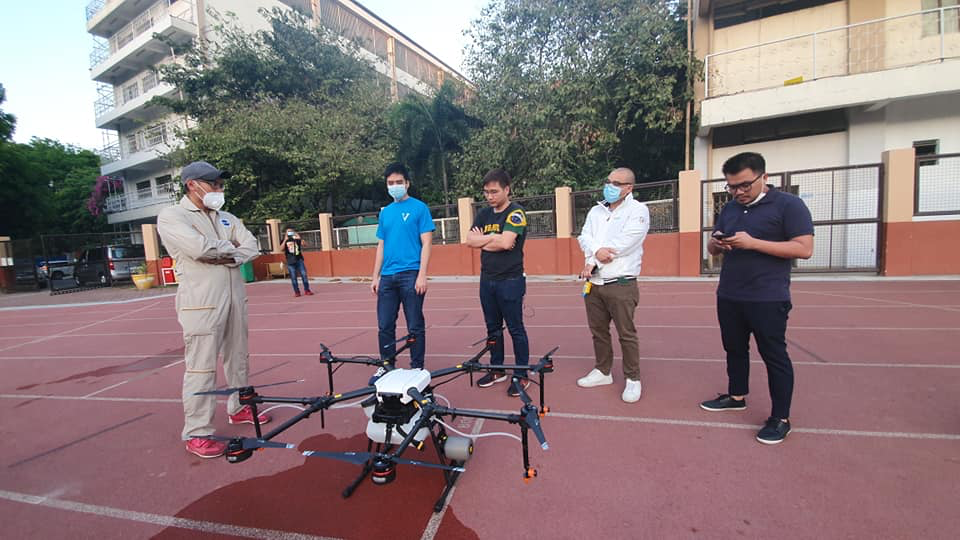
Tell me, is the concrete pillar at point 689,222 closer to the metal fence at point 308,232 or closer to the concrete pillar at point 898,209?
the concrete pillar at point 898,209

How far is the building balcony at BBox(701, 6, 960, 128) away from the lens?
33.4 feet

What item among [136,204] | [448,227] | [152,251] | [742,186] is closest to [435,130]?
[448,227]

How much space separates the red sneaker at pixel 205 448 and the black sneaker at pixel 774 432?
3.57 m

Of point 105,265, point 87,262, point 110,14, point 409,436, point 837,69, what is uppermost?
point 110,14

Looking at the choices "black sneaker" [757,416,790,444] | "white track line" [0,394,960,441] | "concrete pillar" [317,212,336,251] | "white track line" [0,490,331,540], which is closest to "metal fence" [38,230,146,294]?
"concrete pillar" [317,212,336,251]

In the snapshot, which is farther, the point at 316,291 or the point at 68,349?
the point at 316,291

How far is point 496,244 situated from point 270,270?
1587 cm

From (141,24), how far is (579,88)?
86.8 ft

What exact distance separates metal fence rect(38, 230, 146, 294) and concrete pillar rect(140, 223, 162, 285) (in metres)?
0.40

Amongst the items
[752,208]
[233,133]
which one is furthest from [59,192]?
[752,208]

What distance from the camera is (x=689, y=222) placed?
10.7 metres

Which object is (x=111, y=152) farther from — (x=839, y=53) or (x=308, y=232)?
(x=839, y=53)

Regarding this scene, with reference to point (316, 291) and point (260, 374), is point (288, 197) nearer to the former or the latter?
point (316, 291)

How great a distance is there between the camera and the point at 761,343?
273cm
